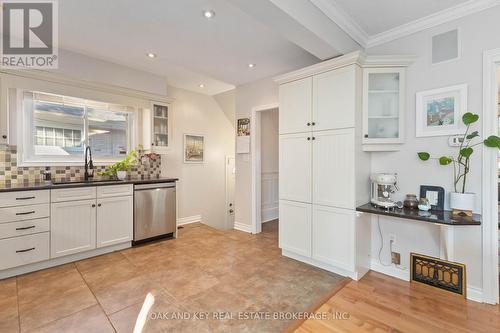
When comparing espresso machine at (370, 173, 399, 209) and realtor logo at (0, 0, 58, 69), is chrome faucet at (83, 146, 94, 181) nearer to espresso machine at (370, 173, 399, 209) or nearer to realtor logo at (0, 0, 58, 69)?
realtor logo at (0, 0, 58, 69)

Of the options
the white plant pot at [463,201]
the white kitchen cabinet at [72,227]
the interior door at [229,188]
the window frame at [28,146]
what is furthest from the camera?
the interior door at [229,188]

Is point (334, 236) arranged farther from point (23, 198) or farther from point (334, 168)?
point (23, 198)

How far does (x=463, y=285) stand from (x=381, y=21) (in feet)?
8.56

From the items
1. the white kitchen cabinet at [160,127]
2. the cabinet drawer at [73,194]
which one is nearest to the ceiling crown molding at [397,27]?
the white kitchen cabinet at [160,127]

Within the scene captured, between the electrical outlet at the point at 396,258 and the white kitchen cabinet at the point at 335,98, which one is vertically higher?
the white kitchen cabinet at the point at 335,98

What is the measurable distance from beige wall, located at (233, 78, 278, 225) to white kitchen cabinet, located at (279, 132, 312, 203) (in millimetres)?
1156

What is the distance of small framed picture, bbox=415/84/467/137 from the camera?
7.02 feet

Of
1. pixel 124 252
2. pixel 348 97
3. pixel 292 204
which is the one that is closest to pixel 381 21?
pixel 348 97

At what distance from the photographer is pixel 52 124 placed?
Answer: 3.15m

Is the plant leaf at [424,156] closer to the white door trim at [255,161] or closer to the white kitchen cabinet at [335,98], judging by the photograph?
the white kitchen cabinet at [335,98]

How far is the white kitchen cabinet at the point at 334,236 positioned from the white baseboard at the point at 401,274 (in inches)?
18.4

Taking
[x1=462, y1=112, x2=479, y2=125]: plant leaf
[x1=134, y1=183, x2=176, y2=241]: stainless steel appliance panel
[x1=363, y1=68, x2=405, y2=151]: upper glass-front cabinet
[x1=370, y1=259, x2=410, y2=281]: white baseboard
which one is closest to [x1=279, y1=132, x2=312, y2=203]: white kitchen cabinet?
[x1=363, y1=68, x2=405, y2=151]: upper glass-front cabinet

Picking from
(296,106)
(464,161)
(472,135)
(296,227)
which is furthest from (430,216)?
(296,106)

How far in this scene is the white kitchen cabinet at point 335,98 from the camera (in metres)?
2.36
